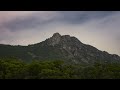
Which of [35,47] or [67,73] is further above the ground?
[35,47]

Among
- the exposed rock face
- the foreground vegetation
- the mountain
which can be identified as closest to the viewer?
the foreground vegetation

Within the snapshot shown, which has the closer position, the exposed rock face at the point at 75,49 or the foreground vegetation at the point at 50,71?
the foreground vegetation at the point at 50,71

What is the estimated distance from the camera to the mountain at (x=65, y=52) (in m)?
55.4

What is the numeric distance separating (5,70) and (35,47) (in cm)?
4462

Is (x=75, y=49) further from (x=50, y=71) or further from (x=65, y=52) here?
(x=50, y=71)

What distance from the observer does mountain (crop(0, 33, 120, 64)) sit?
182 ft

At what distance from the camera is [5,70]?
20500 millimetres

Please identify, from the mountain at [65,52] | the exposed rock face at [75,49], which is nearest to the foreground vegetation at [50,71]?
the mountain at [65,52]

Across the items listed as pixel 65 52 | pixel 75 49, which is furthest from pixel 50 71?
pixel 75 49

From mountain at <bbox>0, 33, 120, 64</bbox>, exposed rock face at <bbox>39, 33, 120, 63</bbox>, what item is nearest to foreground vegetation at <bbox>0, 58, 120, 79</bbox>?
mountain at <bbox>0, 33, 120, 64</bbox>

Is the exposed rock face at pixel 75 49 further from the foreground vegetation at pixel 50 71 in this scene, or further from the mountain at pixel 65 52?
the foreground vegetation at pixel 50 71

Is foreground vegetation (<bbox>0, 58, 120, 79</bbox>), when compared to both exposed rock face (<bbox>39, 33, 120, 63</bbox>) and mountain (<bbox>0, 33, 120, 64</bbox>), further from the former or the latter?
exposed rock face (<bbox>39, 33, 120, 63</bbox>)
